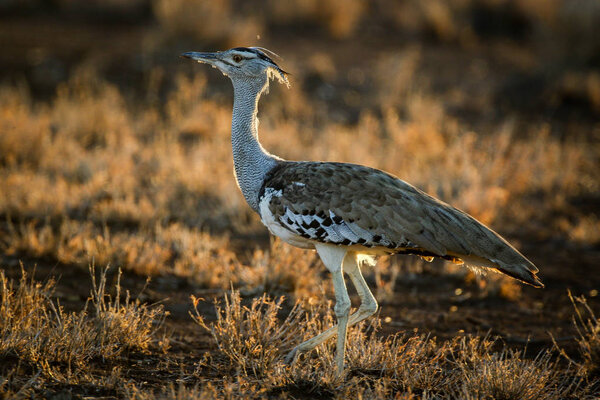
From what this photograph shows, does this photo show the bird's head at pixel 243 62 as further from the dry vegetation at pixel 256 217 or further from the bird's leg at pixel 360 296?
the dry vegetation at pixel 256 217

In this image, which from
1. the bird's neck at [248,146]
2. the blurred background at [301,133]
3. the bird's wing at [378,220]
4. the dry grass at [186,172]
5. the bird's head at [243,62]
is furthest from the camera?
the dry grass at [186,172]

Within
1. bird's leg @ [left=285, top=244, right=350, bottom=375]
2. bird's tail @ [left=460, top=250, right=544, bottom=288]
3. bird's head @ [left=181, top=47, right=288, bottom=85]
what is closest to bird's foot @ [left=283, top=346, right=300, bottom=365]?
bird's leg @ [left=285, top=244, right=350, bottom=375]

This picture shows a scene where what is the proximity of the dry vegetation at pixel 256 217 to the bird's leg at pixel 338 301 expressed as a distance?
A: 0.25 ft

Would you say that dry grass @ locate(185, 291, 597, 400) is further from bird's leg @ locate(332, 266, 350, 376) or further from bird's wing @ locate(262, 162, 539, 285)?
bird's wing @ locate(262, 162, 539, 285)

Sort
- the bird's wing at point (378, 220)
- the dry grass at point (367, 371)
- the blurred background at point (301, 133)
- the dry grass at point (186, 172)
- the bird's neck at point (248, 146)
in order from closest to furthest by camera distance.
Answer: the dry grass at point (367, 371) < the bird's wing at point (378, 220) < the bird's neck at point (248, 146) < the blurred background at point (301, 133) < the dry grass at point (186, 172)

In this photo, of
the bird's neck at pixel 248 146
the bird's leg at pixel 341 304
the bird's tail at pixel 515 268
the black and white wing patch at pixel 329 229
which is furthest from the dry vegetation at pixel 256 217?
the bird's neck at pixel 248 146

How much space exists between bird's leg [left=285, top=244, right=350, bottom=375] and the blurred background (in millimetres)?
1136

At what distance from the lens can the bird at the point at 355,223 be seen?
3762mm

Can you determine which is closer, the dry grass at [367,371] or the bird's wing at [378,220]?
the dry grass at [367,371]

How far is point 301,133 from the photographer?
942cm

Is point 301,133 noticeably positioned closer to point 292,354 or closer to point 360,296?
point 360,296

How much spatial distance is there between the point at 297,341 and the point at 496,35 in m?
11.8

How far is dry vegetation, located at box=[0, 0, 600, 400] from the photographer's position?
3854 mm

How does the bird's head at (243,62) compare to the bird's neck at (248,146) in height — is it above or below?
above
